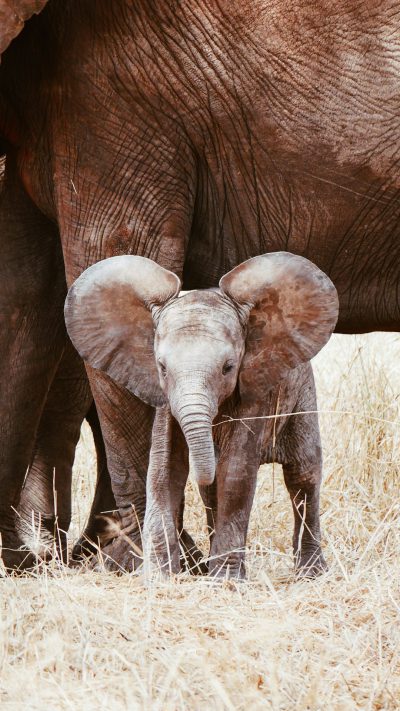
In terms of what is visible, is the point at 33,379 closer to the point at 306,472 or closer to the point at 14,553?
the point at 14,553

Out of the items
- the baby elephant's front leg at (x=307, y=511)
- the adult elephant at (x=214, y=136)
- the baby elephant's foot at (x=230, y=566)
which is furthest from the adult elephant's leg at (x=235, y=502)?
the baby elephant's front leg at (x=307, y=511)

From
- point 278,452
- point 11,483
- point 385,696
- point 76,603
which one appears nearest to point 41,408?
point 11,483

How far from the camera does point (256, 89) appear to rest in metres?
4.64

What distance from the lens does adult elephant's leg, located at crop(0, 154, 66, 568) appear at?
5414 mm

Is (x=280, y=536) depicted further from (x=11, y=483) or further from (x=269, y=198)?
(x=269, y=198)

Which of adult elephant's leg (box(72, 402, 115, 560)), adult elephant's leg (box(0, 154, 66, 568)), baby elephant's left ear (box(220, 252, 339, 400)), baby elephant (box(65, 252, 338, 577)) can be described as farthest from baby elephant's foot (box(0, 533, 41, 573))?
baby elephant's left ear (box(220, 252, 339, 400))

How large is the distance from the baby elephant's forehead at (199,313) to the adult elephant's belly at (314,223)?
0.40 metres

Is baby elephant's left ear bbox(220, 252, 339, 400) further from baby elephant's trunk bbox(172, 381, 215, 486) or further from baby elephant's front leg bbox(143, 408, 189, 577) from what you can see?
baby elephant's trunk bbox(172, 381, 215, 486)

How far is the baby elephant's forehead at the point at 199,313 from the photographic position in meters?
4.41

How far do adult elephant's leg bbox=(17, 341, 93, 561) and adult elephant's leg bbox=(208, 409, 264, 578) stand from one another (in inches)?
55.7

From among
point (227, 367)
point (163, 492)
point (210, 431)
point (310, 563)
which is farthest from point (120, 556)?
point (210, 431)

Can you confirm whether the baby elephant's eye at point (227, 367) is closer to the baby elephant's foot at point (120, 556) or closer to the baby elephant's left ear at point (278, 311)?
the baby elephant's left ear at point (278, 311)

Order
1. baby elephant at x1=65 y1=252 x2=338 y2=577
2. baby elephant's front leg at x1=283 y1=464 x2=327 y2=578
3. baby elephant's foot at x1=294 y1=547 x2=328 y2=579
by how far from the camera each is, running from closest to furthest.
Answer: baby elephant at x1=65 y1=252 x2=338 y2=577 → baby elephant's foot at x1=294 y1=547 x2=328 y2=579 → baby elephant's front leg at x1=283 y1=464 x2=327 y2=578

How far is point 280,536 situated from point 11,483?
3.53 ft
